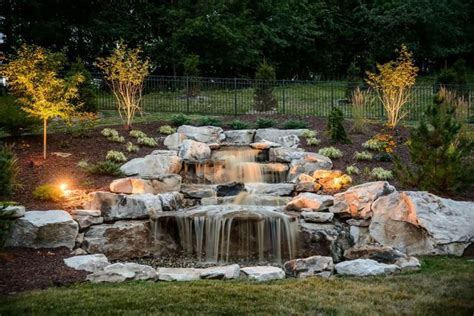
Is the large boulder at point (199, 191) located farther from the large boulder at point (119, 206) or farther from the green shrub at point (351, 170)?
the green shrub at point (351, 170)

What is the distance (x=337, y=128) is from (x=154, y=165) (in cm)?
550

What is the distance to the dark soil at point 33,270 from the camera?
6.62 meters

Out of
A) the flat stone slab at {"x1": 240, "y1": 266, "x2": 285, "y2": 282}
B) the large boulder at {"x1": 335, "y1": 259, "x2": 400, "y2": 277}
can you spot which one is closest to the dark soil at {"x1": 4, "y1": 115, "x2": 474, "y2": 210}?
the large boulder at {"x1": 335, "y1": 259, "x2": 400, "y2": 277}

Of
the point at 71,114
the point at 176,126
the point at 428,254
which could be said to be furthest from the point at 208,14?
Result: the point at 428,254

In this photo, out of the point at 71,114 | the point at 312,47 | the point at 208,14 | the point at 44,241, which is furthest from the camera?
the point at 312,47

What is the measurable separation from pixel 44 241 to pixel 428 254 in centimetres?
682

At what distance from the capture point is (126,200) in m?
10.1

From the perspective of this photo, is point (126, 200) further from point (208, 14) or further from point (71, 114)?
point (208, 14)

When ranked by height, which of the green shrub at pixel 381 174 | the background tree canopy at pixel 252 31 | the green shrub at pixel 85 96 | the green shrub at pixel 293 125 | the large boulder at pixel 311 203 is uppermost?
the background tree canopy at pixel 252 31

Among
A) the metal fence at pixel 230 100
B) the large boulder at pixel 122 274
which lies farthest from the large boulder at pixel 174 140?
the large boulder at pixel 122 274

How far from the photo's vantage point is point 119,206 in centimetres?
1005

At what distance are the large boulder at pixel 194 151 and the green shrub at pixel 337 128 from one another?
369cm

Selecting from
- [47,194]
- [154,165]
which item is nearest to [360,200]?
[154,165]

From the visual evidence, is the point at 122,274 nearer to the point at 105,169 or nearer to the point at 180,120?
the point at 105,169
